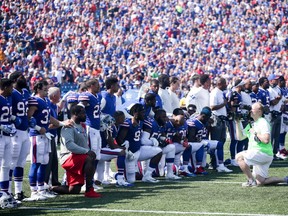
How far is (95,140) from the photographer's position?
13141mm

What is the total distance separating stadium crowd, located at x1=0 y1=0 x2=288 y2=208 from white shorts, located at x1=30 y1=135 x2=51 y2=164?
0.6 inches

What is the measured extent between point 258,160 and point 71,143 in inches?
113

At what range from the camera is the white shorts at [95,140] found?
516 inches

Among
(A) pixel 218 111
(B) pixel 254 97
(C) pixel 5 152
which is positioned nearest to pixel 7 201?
(C) pixel 5 152

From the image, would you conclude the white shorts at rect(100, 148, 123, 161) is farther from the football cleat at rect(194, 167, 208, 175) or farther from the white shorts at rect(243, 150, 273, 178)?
the football cleat at rect(194, 167, 208, 175)

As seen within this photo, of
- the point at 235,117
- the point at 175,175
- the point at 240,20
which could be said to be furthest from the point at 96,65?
the point at 175,175

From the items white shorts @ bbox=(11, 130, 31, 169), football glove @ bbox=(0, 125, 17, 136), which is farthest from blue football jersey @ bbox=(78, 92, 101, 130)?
football glove @ bbox=(0, 125, 17, 136)

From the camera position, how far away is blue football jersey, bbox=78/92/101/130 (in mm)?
13102

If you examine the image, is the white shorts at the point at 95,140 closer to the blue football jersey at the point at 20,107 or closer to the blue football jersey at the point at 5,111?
the blue football jersey at the point at 20,107

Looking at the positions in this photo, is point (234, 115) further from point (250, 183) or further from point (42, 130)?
point (42, 130)

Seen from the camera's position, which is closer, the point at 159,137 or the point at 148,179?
the point at 148,179

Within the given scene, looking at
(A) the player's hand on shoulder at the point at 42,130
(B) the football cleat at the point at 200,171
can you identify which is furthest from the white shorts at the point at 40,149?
(B) the football cleat at the point at 200,171

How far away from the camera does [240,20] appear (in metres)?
37.1

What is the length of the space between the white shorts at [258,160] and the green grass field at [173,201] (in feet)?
1.03
